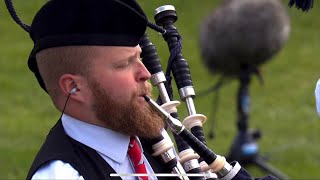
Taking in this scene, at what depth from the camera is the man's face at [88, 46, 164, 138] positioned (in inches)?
124

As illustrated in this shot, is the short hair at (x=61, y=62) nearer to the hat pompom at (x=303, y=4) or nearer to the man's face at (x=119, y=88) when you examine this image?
→ the man's face at (x=119, y=88)

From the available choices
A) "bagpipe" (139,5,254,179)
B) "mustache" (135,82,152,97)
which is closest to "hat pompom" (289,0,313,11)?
"bagpipe" (139,5,254,179)

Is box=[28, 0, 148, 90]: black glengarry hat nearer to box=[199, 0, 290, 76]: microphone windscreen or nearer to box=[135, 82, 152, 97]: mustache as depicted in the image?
box=[135, 82, 152, 97]: mustache

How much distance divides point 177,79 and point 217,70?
4817mm

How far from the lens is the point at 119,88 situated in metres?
3.16

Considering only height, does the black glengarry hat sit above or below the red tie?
above

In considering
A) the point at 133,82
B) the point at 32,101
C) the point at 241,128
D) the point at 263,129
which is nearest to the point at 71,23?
the point at 133,82

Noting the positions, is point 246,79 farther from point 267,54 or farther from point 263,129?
point 263,129

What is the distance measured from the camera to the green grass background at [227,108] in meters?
8.11

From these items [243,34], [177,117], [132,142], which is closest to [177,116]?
[177,117]

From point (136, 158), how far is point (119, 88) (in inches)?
10.2

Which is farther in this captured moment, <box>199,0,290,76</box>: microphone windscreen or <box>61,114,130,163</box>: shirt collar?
<box>199,0,290,76</box>: microphone windscreen

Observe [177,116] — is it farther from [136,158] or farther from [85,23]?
[85,23]

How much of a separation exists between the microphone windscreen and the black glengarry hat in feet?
15.2
